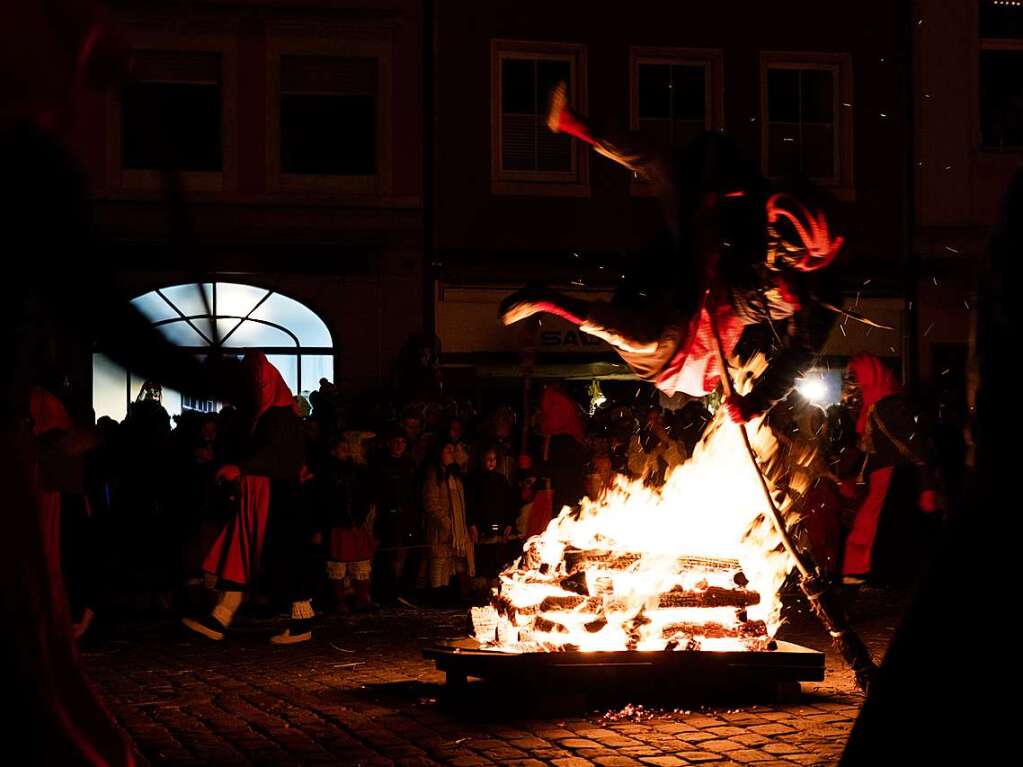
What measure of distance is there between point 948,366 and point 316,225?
29.5ft

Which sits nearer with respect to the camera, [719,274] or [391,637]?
[719,274]

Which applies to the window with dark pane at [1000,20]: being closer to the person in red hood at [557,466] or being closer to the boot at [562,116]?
the person in red hood at [557,466]

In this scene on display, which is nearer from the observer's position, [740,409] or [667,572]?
[740,409]

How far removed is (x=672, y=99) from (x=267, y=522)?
493 inches

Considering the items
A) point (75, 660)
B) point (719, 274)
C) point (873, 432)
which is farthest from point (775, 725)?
point (873, 432)

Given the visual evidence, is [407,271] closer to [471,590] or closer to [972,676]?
[471,590]

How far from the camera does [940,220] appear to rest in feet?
71.4

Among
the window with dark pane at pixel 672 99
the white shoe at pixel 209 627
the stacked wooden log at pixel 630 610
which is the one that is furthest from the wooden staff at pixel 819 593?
the window with dark pane at pixel 672 99

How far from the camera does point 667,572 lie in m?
8.14

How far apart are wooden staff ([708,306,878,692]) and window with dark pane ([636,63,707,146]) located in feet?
47.0

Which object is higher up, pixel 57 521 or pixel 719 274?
pixel 719 274

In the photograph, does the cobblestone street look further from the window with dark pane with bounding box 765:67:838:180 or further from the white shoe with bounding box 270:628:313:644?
the window with dark pane with bounding box 765:67:838:180

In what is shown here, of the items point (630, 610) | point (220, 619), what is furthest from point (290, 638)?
point (630, 610)

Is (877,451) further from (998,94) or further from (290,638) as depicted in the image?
(998,94)
